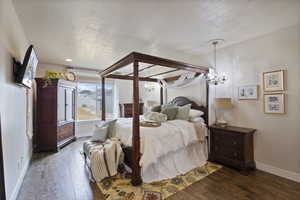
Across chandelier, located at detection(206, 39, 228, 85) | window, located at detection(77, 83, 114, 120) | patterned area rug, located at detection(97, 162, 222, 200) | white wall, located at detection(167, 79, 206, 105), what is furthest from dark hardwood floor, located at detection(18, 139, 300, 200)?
window, located at detection(77, 83, 114, 120)

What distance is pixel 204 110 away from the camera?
3596 mm

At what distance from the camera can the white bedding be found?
7.72 ft

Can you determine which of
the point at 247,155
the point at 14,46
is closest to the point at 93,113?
the point at 14,46

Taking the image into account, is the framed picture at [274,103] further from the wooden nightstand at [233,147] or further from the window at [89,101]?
the window at [89,101]

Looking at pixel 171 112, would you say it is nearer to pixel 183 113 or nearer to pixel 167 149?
pixel 183 113

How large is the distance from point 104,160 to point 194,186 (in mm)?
1497

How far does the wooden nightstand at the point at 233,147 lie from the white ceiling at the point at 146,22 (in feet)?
6.10

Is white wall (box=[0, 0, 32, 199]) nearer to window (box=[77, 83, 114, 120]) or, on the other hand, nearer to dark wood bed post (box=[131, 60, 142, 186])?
dark wood bed post (box=[131, 60, 142, 186])

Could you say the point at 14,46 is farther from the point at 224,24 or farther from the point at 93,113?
the point at 93,113

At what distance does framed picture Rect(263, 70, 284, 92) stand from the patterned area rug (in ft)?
6.40

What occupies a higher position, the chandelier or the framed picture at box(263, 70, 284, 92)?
the chandelier

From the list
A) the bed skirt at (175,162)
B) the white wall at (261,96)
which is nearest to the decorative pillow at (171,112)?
the bed skirt at (175,162)

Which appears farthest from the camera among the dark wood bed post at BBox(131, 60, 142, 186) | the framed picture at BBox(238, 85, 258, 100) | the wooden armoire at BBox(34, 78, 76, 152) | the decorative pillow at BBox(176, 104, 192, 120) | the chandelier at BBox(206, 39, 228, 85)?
the wooden armoire at BBox(34, 78, 76, 152)

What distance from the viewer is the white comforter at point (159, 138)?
233 cm
